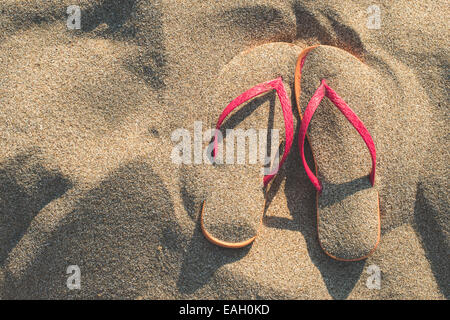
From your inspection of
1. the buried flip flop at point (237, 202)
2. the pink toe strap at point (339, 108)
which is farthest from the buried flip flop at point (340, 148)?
the buried flip flop at point (237, 202)

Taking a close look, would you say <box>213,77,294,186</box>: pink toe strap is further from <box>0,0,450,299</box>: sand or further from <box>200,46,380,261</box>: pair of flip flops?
<box>0,0,450,299</box>: sand

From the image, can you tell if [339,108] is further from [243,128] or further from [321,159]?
[243,128]

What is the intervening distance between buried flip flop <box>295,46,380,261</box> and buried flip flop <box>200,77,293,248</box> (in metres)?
0.12

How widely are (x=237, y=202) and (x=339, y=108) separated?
658 millimetres

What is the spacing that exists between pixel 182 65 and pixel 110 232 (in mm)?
880

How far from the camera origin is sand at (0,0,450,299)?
167 centimetres

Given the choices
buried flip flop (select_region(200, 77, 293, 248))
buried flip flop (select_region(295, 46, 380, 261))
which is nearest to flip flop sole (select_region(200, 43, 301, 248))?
A: buried flip flop (select_region(200, 77, 293, 248))

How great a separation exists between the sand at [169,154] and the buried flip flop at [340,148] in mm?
84

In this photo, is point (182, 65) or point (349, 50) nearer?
point (182, 65)

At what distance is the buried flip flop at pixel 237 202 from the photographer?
1667 millimetres

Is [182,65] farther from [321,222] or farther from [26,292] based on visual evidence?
[26,292]

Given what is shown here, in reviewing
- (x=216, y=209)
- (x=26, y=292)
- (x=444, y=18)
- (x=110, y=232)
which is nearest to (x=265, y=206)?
(x=216, y=209)

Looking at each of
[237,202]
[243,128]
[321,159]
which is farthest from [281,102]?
[237,202]

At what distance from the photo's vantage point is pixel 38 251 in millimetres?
1691
